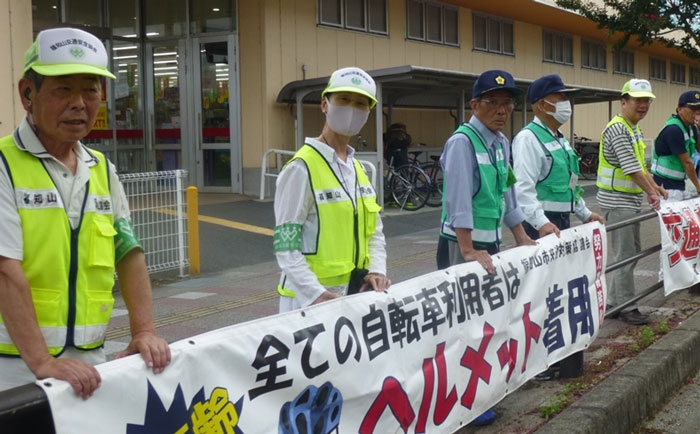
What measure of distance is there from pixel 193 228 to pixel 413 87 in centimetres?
881

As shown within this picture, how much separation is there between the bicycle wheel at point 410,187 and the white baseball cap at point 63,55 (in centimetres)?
1273

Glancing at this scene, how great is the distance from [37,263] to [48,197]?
192 millimetres

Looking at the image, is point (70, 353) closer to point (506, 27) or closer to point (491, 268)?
point (491, 268)

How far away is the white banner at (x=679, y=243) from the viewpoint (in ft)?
22.3

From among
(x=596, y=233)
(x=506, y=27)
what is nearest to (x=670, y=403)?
(x=596, y=233)

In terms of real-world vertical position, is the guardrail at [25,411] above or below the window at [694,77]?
below

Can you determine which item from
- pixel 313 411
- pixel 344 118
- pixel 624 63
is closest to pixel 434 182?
pixel 344 118

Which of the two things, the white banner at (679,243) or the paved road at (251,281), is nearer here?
the paved road at (251,281)

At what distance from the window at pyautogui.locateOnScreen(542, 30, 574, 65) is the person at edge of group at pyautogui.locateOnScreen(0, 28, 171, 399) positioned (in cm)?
2465

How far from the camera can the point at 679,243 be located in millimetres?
6969

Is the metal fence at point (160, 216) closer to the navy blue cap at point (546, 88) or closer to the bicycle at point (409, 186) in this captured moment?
the navy blue cap at point (546, 88)

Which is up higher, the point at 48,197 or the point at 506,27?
the point at 506,27

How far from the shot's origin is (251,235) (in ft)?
38.5

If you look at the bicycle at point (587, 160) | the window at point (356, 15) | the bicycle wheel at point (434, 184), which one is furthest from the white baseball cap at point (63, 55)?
the bicycle at point (587, 160)
